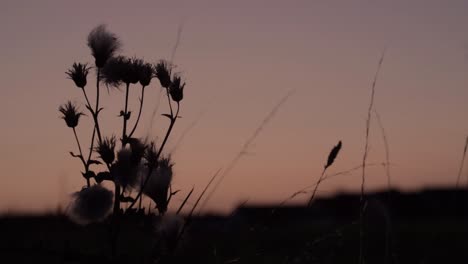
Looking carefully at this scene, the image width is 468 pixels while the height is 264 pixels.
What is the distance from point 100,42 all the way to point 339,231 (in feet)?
4.33

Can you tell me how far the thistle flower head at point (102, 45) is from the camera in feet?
11.2

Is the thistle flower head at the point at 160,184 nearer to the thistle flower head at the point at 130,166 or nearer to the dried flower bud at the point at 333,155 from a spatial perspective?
the thistle flower head at the point at 130,166

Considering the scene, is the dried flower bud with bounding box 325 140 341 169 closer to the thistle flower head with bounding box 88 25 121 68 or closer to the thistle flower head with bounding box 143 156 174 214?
the thistle flower head with bounding box 143 156 174 214

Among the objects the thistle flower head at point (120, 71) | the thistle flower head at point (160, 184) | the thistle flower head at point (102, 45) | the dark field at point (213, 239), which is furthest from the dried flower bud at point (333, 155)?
the thistle flower head at point (102, 45)

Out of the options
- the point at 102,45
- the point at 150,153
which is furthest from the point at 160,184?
the point at 102,45

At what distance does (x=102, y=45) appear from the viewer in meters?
3.42

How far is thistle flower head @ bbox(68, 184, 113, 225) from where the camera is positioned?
323cm

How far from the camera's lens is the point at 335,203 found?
35844 mm

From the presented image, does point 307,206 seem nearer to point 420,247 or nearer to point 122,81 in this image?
point 122,81

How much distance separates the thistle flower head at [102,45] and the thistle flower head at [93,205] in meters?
0.56

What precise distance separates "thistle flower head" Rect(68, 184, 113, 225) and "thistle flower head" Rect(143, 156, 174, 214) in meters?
0.17

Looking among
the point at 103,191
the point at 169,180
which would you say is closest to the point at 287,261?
the point at 169,180

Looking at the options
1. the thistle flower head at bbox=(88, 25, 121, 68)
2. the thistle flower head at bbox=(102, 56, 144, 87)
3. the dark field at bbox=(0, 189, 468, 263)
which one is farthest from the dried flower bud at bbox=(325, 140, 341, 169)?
the thistle flower head at bbox=(88, 25, 121, 68)

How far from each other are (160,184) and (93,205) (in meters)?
0.29
